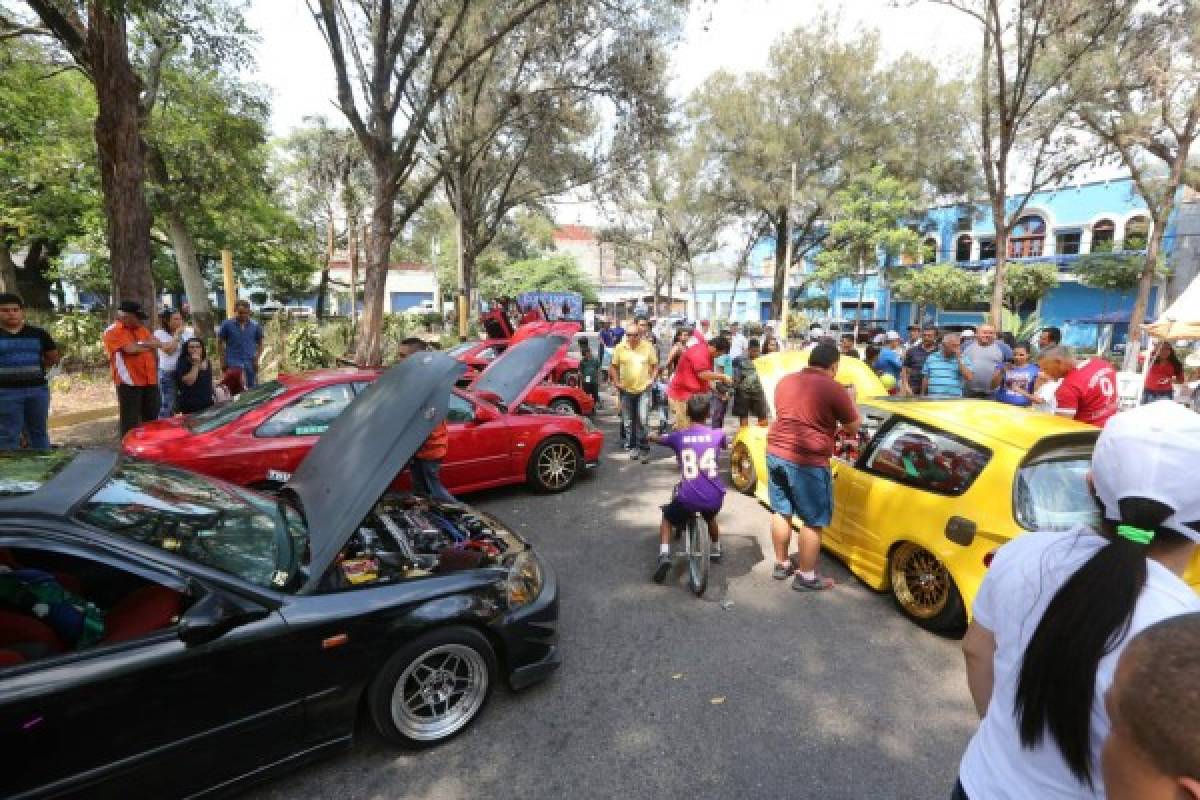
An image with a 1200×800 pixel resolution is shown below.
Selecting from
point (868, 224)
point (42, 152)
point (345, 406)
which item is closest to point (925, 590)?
point (345, 406)

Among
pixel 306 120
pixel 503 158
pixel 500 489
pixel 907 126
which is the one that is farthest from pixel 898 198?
pixel 306 120

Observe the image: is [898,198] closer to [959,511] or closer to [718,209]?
[718,209]

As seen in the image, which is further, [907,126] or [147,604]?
[907,126]

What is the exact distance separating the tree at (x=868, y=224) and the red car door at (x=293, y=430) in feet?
78.4

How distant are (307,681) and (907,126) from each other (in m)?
27.7

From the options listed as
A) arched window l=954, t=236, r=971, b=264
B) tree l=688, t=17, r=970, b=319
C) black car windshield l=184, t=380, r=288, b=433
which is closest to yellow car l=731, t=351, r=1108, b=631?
black car windshield l=184, t=380, r=288, b=433

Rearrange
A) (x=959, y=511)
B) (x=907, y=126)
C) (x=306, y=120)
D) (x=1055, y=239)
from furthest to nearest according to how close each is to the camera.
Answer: (x=1055, y=239), (x=306, y=120), (x=907, y=126), (x=959, y=511)

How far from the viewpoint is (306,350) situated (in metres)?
12.9

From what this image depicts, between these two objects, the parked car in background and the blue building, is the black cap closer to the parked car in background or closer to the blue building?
the parked car in background

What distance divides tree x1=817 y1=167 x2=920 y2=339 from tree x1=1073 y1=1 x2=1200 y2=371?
7184 mm

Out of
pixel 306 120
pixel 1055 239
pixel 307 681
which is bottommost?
pixel 307 681

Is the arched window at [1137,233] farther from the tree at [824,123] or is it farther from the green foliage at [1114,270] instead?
the tree at [824,123]

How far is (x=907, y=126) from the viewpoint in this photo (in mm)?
23297

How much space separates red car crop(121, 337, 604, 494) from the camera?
4523mm
